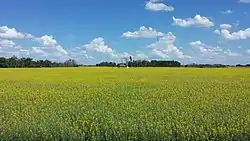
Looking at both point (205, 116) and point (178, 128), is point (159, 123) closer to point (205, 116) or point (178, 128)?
point (178, 128)

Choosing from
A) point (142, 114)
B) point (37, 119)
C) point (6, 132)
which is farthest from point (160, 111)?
point (6, 132)

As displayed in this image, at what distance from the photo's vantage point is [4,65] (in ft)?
306

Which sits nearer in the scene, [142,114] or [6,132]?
[6,132]

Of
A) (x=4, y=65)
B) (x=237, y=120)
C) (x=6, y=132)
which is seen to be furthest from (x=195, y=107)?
(x=4, y=65)

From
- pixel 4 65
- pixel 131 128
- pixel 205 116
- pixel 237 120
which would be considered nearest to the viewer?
pixel 131 128

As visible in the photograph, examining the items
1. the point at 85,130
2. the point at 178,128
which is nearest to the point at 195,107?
the point at 178,128

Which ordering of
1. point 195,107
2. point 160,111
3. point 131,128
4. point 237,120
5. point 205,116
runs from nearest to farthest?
1. point 131,128
2. point 237,120
3. point 205,116
4. point 160,111
5. point 195,107

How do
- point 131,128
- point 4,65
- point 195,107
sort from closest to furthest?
point 131,128
point 195,107
point 4,65

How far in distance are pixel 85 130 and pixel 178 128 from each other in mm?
2358

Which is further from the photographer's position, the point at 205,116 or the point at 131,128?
the point at 205,116

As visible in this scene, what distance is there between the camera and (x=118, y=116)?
934 cm

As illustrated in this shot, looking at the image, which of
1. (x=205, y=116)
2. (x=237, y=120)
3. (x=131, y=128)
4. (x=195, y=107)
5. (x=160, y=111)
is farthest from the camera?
(x=195, y=107)

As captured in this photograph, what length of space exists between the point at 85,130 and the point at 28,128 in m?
1.46

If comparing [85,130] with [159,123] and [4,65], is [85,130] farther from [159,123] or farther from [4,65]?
[4,65]
